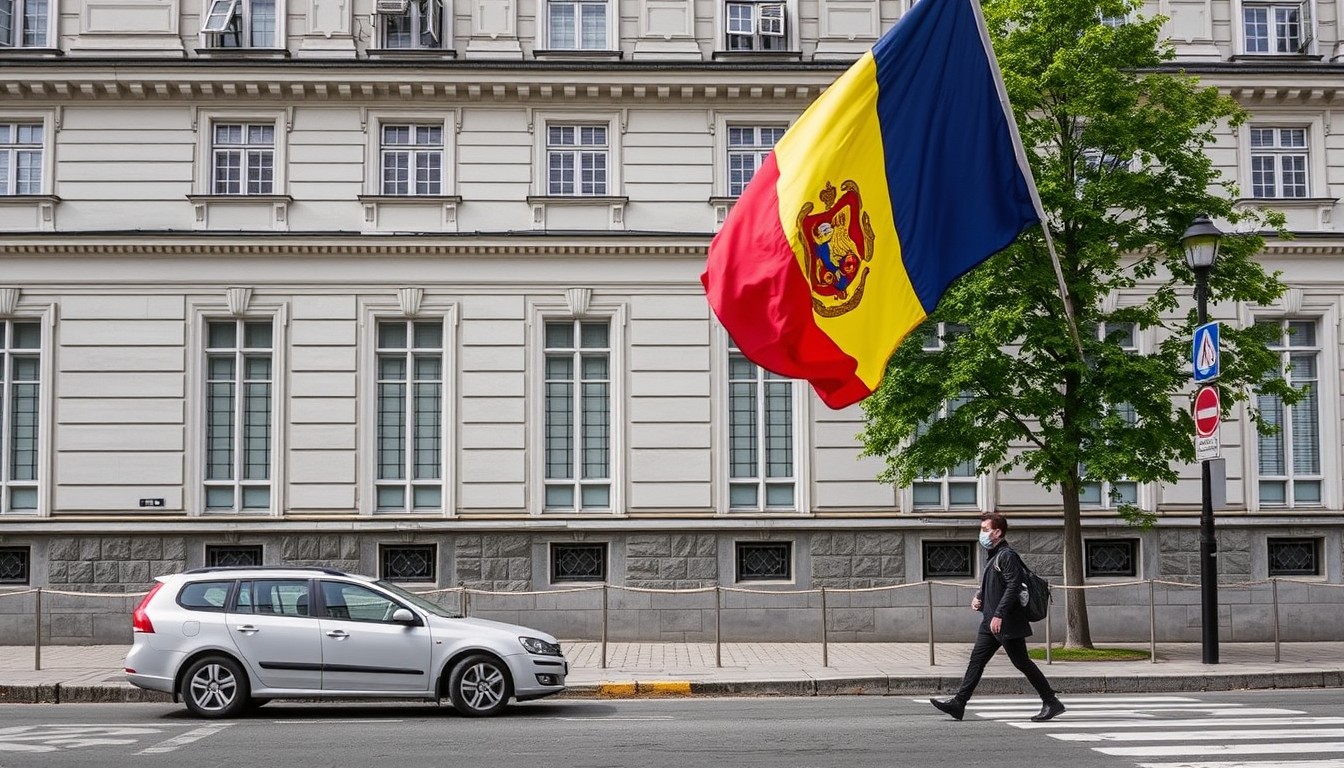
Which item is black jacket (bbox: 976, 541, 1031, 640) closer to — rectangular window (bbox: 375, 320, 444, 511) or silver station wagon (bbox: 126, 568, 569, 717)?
silver station wagon (bbox: 126, 568, 569, 717)

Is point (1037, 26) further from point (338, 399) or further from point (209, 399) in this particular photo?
point (209, 399)

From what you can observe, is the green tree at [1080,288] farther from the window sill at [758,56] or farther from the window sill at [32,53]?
the window sill at [32,53]

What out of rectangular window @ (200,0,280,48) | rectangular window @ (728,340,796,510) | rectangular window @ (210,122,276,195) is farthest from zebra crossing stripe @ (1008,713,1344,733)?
rectangular window @ (200,0,280,48)

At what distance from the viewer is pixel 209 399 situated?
24.1 meters

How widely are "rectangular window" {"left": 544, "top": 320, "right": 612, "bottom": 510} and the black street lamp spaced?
32.9 feet

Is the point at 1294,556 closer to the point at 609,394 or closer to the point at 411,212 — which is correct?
the point at 609,394

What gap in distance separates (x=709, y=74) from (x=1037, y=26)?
677 cm

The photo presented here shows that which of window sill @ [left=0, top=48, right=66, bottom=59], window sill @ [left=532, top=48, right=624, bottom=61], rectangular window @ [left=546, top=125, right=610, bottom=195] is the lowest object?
rectangular window @ [left=546, top=125, right=610, bottom=195]

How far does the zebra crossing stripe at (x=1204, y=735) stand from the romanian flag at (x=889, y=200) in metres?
3.85

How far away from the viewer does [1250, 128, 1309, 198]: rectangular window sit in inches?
979

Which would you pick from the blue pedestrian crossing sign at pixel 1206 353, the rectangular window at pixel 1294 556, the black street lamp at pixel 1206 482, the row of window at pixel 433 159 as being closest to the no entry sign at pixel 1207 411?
the blue pedestrian crossing sign at pixel 1206 353

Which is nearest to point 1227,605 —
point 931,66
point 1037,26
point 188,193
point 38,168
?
point 1037,26

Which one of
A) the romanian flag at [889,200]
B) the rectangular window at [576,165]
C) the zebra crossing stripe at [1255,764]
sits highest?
the rectangular window at [576,165]

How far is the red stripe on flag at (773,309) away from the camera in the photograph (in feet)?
39.2
